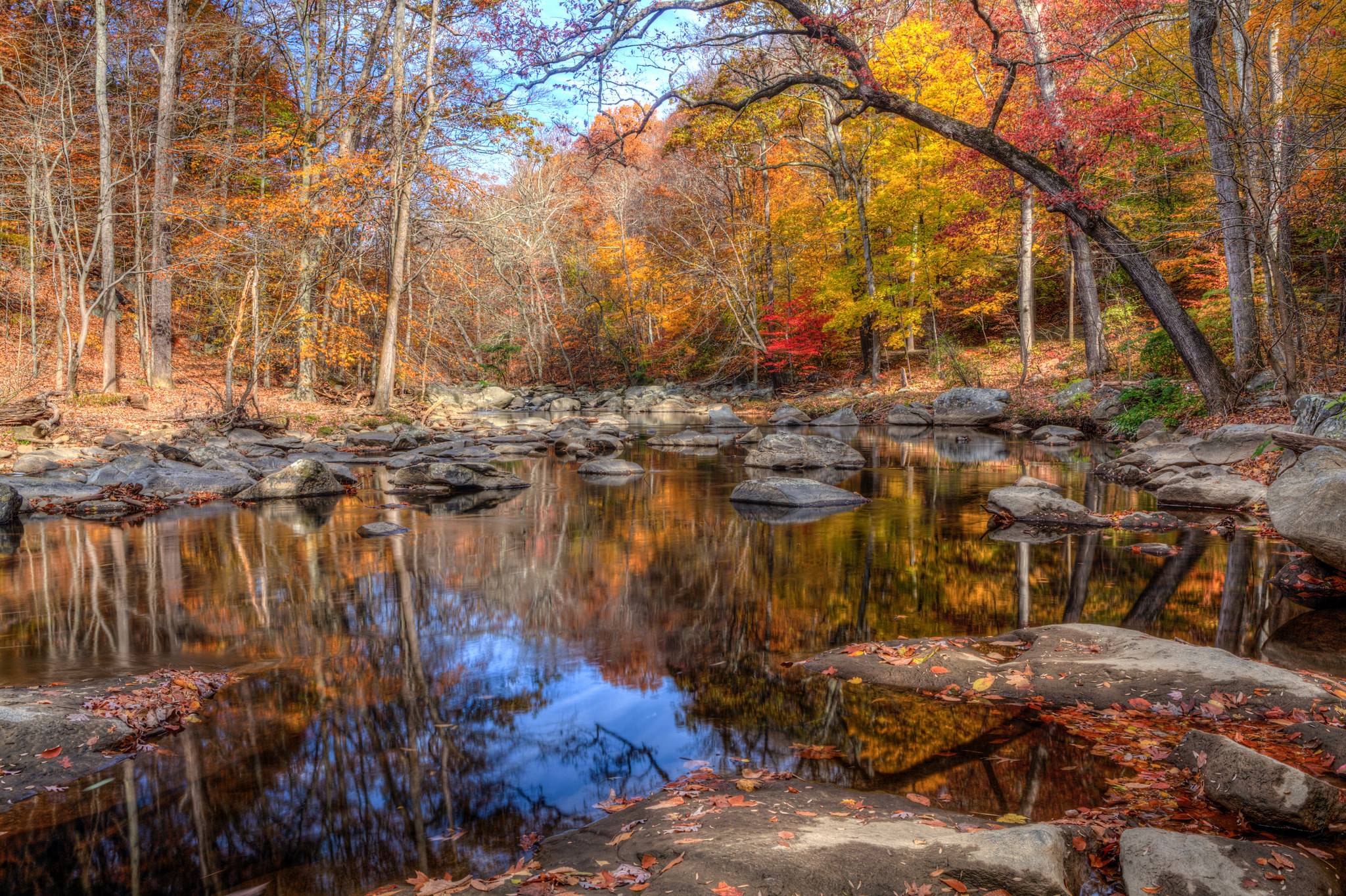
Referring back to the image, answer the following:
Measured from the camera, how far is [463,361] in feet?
98.4

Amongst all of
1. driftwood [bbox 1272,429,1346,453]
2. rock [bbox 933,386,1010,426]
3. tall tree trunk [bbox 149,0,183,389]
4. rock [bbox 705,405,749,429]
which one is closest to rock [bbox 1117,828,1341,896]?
driftwood [bbox 1272,429,1346,453]

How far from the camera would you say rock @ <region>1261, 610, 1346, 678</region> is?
4250 millimetres

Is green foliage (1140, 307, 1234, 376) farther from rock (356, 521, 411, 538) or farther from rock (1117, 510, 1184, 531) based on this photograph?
rock (356, 521, 411, 538)

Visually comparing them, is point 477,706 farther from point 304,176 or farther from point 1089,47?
point 304,176

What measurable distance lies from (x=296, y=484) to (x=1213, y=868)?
1057 centimetres

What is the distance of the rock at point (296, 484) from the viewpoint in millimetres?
10320

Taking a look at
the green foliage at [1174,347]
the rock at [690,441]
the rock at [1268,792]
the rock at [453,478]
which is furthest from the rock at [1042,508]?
the rock at [690,441]

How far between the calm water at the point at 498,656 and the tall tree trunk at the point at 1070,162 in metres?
8.35

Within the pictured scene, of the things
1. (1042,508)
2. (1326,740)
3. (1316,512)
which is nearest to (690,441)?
(1042,508)

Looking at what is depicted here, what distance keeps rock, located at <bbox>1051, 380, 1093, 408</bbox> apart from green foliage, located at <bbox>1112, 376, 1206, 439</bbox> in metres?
2.02

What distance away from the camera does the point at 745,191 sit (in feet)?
92.2

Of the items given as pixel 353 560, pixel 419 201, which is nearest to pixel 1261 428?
pixel 353 560

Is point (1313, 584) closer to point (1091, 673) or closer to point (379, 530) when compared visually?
point (1091, 673)

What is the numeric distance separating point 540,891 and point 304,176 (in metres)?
19.9
